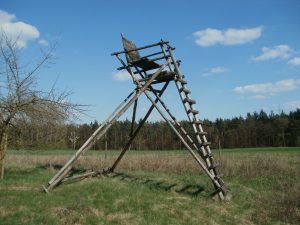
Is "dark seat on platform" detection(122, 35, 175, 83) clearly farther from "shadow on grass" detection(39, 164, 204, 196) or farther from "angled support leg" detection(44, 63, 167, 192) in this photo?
"shadow on grass" detection(39, 164, 204, 196)

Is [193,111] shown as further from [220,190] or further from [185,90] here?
[220,190]

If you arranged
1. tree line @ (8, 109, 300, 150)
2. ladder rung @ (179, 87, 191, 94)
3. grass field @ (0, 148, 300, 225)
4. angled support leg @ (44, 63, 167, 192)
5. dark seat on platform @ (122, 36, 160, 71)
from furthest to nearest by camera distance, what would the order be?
tree line @ (8, 109, 300, 150) → dark seat on platform @ (122, 36, 160, 71) → ladder rung @ (179, 87, 191, 94) → angled support leg @ (44, 63, 167, 192) → grass field @ (0, 148, 300, 225)

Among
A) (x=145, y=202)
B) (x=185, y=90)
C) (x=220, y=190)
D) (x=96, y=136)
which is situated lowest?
(x=145, y=202)

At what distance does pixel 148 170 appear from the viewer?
15875 mm

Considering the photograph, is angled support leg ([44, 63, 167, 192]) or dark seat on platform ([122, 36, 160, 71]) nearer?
angled support leg ([44, 63, 167, 192])

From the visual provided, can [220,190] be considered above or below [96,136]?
below

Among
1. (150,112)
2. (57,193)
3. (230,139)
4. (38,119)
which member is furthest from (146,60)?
(230,139)

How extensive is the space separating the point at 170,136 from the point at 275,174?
82.5 m

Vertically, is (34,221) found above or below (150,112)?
below

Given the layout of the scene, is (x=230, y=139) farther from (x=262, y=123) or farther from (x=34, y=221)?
(x=34, y=221)

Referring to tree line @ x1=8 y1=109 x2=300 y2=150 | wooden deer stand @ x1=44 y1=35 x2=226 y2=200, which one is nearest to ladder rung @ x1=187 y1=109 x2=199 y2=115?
wooden deer stand @ x1=44 y1=35 x2=226 y2=200

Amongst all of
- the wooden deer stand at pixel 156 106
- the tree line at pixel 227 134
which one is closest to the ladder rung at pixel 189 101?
the wooden deer stand at pixel 156 106

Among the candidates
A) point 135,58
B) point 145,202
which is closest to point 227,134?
point 135,58

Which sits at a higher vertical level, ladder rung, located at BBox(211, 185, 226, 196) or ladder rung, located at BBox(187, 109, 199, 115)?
ladder rung, located at BBox(187, 109, 199, 115)
